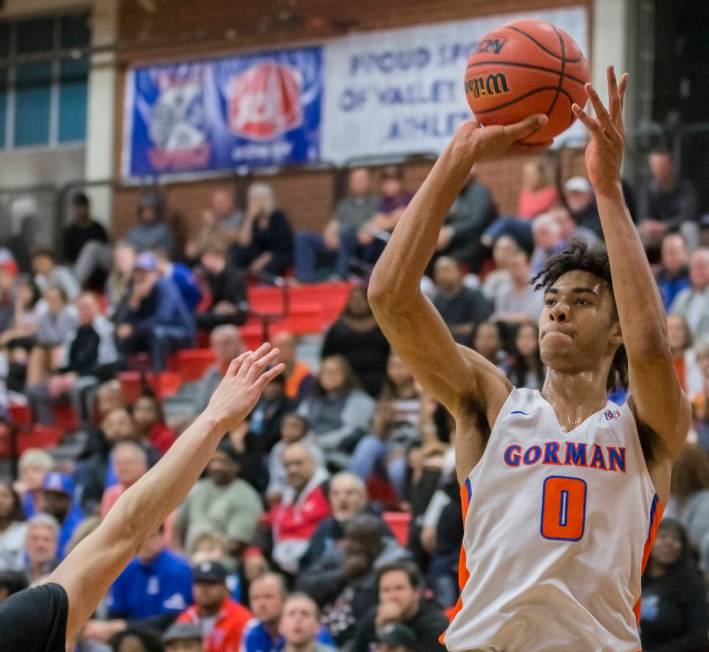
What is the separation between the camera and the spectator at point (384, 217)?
46.9ft

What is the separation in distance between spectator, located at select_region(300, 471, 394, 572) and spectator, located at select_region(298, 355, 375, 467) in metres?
1.23

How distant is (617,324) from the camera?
15.3 feet

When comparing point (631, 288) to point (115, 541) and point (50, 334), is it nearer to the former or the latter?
point (115, 541)

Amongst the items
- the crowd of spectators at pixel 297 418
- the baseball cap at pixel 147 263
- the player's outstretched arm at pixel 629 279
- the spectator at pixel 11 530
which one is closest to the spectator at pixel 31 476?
the crowd of spectators at pixel 297 418

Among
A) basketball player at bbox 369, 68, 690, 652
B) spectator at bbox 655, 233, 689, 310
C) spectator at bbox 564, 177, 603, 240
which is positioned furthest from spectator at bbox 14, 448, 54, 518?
basketball player at bbox 369, 68, 690, 652

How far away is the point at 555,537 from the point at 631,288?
0.74 m

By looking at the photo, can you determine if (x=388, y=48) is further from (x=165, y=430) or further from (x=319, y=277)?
(x=165, y=430)

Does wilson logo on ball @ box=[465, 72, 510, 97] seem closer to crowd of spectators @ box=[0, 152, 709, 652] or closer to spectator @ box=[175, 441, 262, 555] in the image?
crowd of spectators @ box=[0, 152, 709, 652]

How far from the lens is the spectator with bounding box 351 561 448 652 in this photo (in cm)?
855

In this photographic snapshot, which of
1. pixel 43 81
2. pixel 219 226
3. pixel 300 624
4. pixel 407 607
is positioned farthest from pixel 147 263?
pixel 407 607

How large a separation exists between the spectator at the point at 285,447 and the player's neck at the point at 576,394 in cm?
639

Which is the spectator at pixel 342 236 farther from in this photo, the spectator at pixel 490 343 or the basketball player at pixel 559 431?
the basketball player at pixel 559 431

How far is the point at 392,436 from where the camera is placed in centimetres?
1123

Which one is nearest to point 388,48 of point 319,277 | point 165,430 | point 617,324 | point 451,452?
point 319,277
